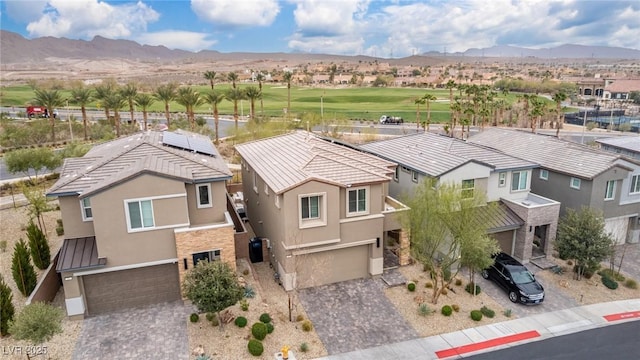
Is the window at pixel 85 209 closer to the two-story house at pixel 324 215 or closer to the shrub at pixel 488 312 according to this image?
the two-story house at pixel 324 215

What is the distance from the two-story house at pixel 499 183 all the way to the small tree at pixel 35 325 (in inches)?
718

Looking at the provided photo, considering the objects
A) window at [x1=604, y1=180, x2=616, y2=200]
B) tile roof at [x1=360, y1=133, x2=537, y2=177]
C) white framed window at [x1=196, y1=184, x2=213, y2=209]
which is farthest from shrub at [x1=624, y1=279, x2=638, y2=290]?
white framed window at [x1=196, y1=184, x2=213, y2=209]

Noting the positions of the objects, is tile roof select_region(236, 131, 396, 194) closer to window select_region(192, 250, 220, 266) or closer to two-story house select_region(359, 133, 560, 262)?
two-story house select_region(359, 133, 560, 262)

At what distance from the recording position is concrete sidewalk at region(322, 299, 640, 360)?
17.8 meters

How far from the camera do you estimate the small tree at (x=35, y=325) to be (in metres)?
15.5

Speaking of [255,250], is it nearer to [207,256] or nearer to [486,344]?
[207,256]

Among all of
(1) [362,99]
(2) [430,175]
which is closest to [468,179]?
(2) [430,175]

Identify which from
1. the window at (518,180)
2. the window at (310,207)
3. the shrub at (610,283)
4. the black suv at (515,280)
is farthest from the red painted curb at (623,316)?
the window at (310,207)

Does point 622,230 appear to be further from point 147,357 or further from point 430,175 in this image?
point 147,357

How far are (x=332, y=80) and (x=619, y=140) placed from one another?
155 metres

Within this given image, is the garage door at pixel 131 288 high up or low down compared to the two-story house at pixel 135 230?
down

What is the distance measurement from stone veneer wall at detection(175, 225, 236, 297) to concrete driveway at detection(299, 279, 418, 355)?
455cm

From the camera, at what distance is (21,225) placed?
29047 millimetres

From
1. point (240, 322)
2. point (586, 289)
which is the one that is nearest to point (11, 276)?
point (240, 322)
